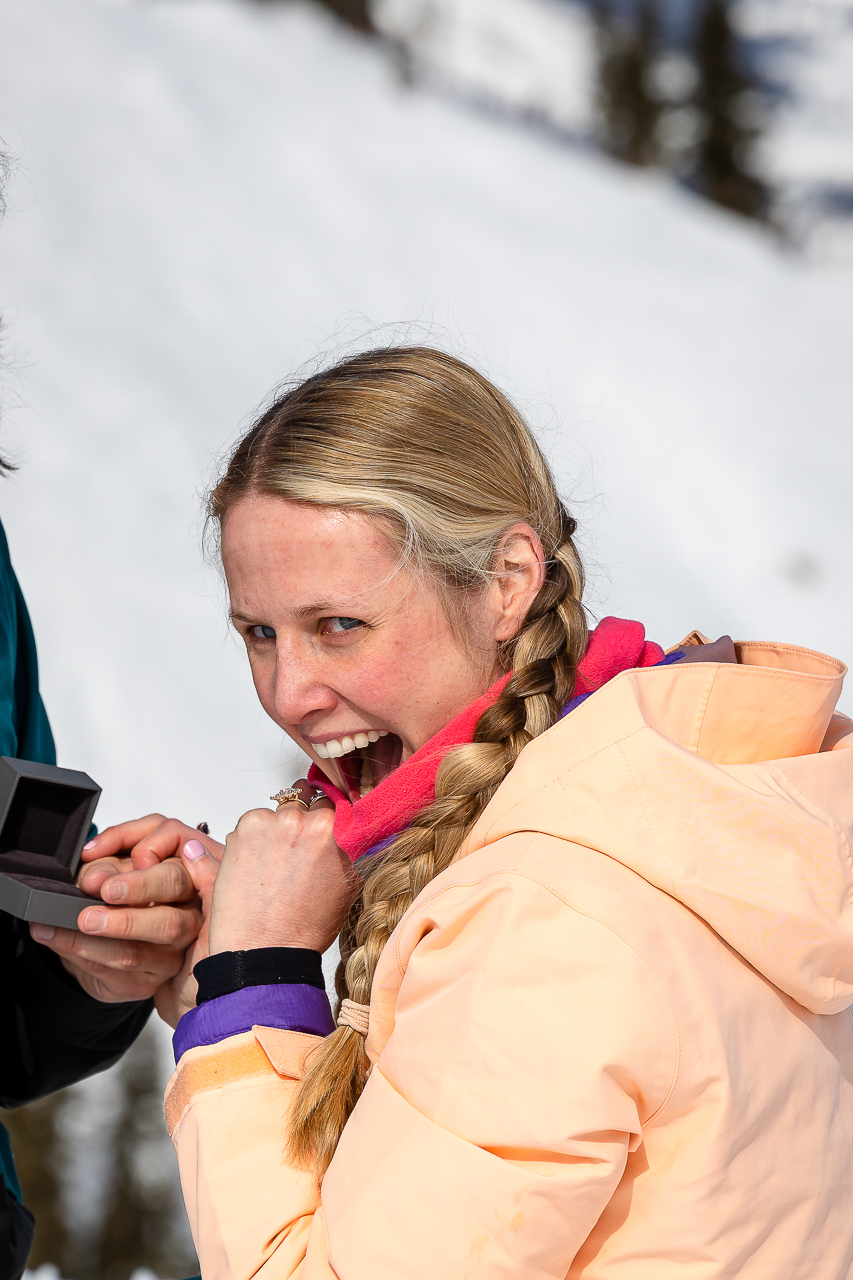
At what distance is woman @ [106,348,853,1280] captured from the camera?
1.23 metres

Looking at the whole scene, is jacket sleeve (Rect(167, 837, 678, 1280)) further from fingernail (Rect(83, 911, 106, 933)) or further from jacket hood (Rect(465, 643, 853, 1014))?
fingernail (Rect(83, 911, 106, 933))

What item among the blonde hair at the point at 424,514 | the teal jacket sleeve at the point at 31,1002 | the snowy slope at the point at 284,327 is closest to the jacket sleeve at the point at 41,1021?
the teal jacket sleeve at the point at 31,1002

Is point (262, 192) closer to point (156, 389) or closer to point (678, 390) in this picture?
point (156, 389)

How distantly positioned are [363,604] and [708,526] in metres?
11.7

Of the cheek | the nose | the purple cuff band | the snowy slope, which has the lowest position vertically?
the snowy slope

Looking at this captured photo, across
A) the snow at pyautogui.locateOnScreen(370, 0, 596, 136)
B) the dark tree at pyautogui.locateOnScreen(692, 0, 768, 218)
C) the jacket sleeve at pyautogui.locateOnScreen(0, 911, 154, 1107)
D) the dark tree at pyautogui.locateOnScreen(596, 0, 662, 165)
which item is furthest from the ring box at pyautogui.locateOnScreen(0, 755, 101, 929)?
the snow at pyautogui.locateOnScreen(370, 0, 596, 136)

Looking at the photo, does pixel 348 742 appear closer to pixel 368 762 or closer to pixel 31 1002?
pixel 368 762

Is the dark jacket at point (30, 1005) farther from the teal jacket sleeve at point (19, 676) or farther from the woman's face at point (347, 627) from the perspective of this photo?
the woman's face at point (347, 627)

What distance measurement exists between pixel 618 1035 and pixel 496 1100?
163 mm

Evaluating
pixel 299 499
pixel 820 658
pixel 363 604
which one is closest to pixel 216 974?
pixel 363 604

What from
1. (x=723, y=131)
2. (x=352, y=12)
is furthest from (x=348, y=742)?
(x=352, y=12)

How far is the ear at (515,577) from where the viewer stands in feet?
5.93

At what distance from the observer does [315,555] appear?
1.69m

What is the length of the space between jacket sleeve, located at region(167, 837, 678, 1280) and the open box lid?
0.86 metres
